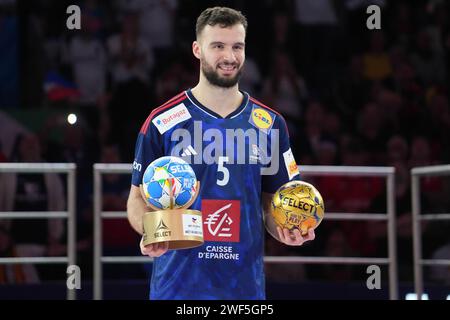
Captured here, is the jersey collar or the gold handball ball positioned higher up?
the jersey collar

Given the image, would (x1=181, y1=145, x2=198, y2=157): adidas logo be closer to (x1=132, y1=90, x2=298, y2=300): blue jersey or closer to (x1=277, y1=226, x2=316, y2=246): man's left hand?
(x1=132, y1=90, x2=298, y2=300): blue jersey

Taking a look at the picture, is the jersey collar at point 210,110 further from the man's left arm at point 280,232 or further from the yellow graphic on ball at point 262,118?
the man's left arm at point 280,232

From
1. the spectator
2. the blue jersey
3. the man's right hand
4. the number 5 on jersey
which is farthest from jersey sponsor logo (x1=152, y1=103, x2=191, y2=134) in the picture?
the spectator

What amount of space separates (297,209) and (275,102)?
6004mm

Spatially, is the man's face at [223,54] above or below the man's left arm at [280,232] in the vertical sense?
above

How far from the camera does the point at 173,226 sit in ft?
12.9

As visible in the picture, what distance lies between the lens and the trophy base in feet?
12.9

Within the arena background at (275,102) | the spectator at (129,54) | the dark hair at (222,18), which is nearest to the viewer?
the dark hair at (222,18)

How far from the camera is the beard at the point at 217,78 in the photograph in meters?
4.32

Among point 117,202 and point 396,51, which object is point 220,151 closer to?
point 117,202

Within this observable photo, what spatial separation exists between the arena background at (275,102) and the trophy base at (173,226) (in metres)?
3.49

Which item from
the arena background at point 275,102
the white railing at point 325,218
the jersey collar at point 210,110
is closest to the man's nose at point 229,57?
the jersey collar at point 210,110

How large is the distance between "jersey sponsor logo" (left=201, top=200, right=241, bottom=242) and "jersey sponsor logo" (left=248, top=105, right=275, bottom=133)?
1.22 ft
